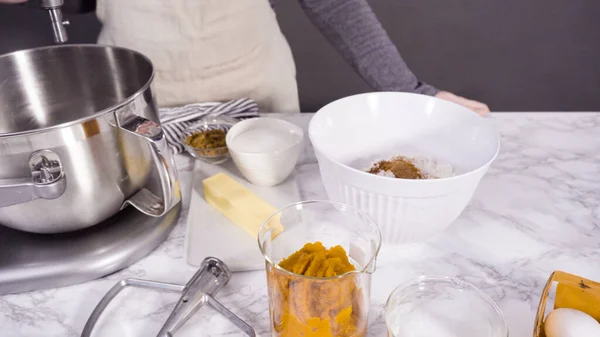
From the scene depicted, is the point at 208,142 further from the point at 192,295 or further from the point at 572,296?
the point at 572,296

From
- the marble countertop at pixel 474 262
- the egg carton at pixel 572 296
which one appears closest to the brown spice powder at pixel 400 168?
the marble countertop at pixel 474 262

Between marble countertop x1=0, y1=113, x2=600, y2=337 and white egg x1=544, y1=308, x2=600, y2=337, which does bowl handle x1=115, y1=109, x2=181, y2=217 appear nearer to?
marble countertop x1=0, y1=113, x2=600, y2=337

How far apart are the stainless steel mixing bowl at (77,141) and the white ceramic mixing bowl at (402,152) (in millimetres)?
232

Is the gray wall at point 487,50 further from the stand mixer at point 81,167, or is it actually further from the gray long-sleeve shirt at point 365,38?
the stand mixer at point 81,167

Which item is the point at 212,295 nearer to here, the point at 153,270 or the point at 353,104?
the point at 153,270

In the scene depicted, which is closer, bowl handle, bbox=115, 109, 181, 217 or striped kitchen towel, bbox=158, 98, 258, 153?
bowl handle, bbox=115, 109, 181, 217

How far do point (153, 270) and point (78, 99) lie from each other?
330mm

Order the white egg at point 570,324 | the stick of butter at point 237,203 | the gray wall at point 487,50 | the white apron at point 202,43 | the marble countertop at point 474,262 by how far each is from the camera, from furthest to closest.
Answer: the gray wall at point 487,50, the white apron at point 202,43, the stick of butter at point 237,203, the marble countertop at point 474,262, the white egg at point 570,324

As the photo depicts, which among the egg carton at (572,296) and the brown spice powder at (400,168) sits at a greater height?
the brown spice powder at (400,168)

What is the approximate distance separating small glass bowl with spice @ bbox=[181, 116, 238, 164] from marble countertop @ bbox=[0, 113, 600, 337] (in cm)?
5

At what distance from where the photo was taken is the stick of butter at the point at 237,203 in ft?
2.28

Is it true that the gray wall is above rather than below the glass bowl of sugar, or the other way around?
below

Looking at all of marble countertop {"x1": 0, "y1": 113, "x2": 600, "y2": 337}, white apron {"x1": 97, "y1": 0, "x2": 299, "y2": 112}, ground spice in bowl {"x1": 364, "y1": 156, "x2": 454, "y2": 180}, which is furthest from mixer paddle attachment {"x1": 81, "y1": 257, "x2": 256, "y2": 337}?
white apron {"x1": 97, "y1": 0, "x2": 299, "y2": 112}

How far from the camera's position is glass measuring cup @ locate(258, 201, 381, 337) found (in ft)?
1.60
